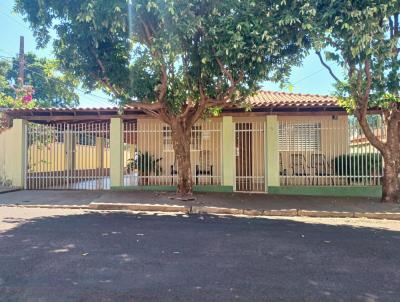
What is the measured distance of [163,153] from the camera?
13.0 metres

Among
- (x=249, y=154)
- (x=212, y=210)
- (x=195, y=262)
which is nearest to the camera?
(x=195, y=262)

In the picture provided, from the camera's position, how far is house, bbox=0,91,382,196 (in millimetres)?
11727

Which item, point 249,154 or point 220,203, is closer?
point 220,203

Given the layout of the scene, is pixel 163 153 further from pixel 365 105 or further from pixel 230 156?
pixel 365 105

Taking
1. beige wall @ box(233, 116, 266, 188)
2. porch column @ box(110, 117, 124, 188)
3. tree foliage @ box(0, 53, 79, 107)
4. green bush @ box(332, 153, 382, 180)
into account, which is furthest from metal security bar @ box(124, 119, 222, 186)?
tree foliage @ box(0, 53, 79, 107)

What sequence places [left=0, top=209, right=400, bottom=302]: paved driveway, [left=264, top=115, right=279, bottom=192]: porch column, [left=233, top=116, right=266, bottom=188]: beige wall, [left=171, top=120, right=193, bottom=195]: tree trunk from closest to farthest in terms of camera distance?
[left=0, top=209, right=400, bottom=302]: paved driveway < [left=171, top=120, right=193, bottom=195]: tree trunk < [left=264, top=115, right=279, bottom=192]: porch column < [left=233, top=116, right=266, bottom=188]: beige wall

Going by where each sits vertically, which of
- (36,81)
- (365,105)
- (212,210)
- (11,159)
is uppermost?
(36,81)

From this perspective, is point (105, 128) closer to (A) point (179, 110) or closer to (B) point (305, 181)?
(A) point (179, 110)

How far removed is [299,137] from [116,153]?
6.43 meters

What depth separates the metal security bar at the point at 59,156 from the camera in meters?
12.7

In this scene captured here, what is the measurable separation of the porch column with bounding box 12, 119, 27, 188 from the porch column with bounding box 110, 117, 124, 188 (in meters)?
3.17

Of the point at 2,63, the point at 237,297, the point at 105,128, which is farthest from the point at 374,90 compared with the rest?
the point at 2,63

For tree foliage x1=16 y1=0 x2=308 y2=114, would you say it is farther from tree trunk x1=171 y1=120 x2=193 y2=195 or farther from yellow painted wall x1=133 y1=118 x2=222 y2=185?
yellow painted wall x1=133 y1=118 x2=222 y2=185

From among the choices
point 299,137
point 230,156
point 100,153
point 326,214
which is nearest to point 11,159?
point 100,153
